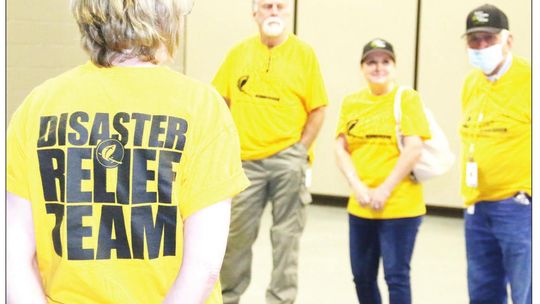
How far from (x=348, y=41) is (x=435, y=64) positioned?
734 mm

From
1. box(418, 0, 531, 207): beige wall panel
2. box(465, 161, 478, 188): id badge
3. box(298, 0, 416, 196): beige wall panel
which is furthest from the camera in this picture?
box(298, 0, 416, 196): beige wall panel

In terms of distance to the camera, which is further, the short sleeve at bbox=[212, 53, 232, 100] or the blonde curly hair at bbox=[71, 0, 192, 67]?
the short sleeve at bbox=[212, 53, 232, 100]

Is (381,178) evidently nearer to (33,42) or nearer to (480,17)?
(480,17)

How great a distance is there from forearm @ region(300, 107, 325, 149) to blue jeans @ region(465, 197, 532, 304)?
92 centimetres

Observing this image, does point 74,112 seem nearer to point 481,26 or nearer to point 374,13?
point 481,26

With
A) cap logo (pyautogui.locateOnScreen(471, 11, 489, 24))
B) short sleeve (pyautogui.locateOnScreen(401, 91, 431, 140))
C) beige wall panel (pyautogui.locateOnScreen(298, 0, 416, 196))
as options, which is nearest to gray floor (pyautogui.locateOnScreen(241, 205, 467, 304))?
beige wall panel (pyautogui.locateOnScreen(298, 0, 416, 196))

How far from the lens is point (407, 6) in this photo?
20.2 ft

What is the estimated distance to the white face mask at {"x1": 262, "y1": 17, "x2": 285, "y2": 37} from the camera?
3.60 metres

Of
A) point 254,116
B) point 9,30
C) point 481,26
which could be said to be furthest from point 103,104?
point 9,30

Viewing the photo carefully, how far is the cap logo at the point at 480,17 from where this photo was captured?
290cm

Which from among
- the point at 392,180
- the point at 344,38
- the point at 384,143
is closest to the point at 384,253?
the point at 392,180

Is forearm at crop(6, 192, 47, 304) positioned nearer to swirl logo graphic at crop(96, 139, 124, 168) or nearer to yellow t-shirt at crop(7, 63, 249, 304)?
yellow t-shirt at crop(7, 63, 249, 304)

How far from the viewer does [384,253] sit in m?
3.11

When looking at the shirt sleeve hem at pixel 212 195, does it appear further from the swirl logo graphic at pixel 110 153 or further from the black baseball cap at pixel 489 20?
the black baseball cap at pixel 489 20
